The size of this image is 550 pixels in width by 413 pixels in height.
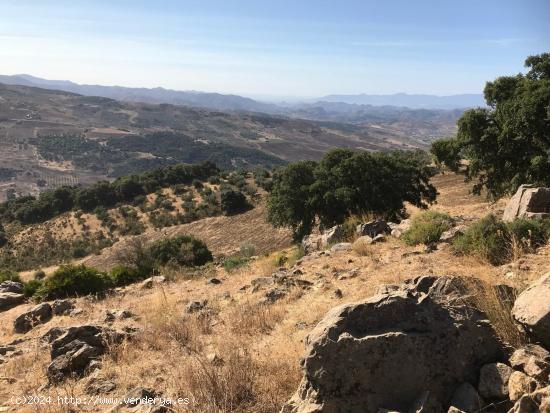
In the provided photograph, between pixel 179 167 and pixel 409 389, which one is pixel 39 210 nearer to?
pixel 179 167

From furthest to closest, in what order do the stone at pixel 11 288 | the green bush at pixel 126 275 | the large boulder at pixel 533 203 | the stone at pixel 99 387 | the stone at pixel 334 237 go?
the green bush at pixel 126 275
the stone at pixel 11 288
the stone at pixel 334 237
the large boulder at pixel 533 203
the stone at pixel 99 387

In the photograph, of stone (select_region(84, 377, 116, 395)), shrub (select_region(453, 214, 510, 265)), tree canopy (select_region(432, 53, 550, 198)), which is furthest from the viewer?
tree canopy (select_region(432, 53, 550, 198))

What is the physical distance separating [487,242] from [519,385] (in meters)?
5.87

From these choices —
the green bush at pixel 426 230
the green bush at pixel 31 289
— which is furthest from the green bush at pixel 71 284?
the green bush at pixel 426 230

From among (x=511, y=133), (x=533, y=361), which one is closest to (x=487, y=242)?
(x=533, y=361)

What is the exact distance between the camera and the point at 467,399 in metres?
3.86

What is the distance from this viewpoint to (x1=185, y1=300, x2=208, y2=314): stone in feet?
31.7

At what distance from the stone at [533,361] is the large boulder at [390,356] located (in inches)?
8.5

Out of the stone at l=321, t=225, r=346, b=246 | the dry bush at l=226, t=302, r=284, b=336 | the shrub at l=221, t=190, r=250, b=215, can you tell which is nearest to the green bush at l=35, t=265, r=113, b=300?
the stone at l=321, t=225, r=346, b=246

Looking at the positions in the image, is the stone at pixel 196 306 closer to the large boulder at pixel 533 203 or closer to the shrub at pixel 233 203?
the large boulder at pixel 533 203

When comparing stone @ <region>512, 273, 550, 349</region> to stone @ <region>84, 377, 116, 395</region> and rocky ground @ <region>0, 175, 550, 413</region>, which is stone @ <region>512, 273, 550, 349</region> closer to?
rocky ground @ <region>0, 175, 550, 413</region>

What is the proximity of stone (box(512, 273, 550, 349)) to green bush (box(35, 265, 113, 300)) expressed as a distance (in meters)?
13.7

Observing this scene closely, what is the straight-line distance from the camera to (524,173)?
2002 cm

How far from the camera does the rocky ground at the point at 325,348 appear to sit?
4023 mm
